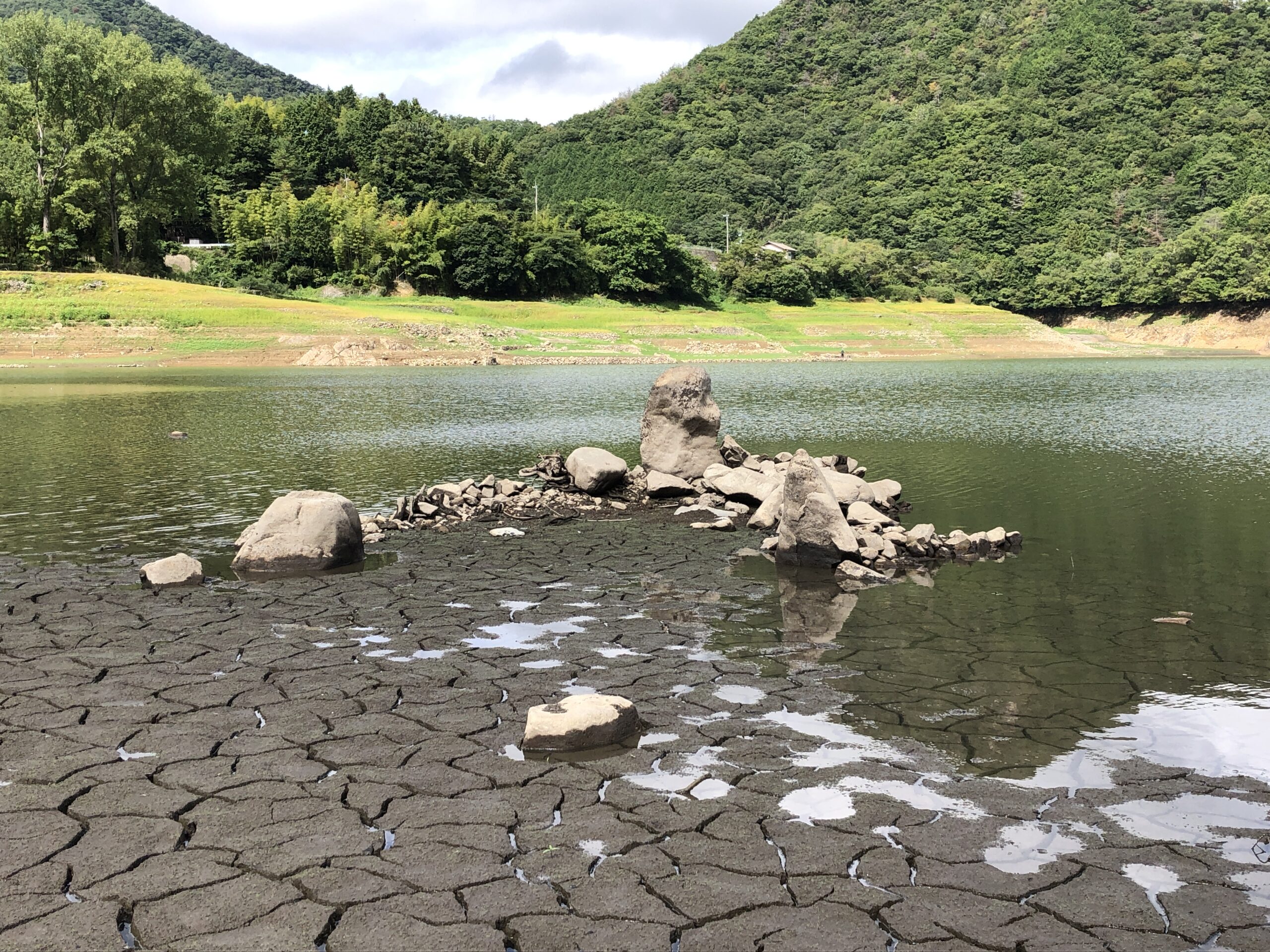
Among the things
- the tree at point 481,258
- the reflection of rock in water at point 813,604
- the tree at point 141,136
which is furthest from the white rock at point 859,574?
the tree at point 481,258

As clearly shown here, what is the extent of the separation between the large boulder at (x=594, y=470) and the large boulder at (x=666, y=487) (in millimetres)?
541

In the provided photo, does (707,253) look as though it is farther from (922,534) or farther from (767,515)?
(922,534)

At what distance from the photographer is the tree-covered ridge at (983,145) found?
115375 mm

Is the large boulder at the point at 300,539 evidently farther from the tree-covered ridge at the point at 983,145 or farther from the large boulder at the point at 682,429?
the tree-covered ridge at the point at 983,145

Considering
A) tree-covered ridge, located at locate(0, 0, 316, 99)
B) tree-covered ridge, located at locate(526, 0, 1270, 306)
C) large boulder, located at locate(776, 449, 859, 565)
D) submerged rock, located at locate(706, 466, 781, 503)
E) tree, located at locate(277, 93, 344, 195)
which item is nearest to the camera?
large boulder, located at locate(776, 449, 859, 565)

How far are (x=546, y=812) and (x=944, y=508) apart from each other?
12.4 meters

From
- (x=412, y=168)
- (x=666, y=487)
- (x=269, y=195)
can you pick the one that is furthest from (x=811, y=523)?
(x=412, y=168)

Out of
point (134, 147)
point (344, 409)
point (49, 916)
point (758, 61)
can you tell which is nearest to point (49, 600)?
point (49, 916)

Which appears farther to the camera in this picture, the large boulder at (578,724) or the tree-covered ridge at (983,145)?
the tree-covered ridge at (983,145)

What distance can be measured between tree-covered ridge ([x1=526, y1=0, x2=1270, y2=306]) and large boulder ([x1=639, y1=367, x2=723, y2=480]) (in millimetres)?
88391

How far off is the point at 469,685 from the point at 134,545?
7700 millimetres

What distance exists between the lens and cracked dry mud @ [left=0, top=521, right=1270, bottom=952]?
4.64m

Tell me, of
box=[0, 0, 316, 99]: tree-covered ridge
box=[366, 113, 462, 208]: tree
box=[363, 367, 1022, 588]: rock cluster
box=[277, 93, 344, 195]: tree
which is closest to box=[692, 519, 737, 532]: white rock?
box=[363, 367, 1022, 588]: rock cluster

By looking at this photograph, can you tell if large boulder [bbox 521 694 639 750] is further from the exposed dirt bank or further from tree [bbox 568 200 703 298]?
tree [bbox 568 200 703 298]
